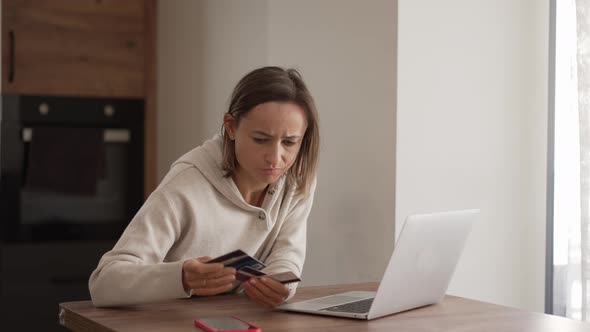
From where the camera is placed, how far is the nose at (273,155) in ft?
6.24

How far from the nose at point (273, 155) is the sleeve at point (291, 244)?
263mm

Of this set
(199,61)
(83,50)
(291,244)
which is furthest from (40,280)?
(291,244)

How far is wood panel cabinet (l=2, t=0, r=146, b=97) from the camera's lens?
11.7 ft

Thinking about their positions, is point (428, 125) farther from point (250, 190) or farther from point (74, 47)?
→ point (74, 47)

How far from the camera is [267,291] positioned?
1.71m

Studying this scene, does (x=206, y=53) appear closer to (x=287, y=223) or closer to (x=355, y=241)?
(x=355, y=241)

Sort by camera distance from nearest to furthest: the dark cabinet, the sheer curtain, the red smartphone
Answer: the red smartphone, the sheer curtain, the dark cabinet

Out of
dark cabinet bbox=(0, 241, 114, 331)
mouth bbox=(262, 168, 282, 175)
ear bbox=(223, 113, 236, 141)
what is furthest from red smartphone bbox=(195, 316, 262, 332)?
dark cabinet bbox=(0, 241, 114, 331)

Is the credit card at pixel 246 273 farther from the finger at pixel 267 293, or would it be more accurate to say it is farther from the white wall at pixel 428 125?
the white wall at pixel 428 125

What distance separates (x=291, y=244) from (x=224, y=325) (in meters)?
0.63

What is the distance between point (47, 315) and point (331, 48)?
1.79m

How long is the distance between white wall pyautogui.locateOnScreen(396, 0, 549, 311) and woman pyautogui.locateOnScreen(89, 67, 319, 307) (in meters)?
0.61

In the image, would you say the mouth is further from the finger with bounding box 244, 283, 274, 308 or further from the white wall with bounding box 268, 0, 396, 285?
Result: the white wall with bounding box 268, 0, 396, 285

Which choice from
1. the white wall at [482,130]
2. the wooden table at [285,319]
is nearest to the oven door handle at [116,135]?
the white wall at [482,130]
